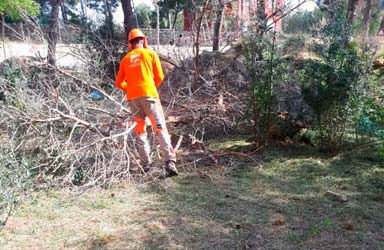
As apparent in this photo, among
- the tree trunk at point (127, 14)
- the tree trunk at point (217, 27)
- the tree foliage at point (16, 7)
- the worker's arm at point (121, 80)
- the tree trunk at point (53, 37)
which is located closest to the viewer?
the worker's arm at point (121, 80)

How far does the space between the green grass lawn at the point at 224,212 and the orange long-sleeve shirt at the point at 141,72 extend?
1.10 meters

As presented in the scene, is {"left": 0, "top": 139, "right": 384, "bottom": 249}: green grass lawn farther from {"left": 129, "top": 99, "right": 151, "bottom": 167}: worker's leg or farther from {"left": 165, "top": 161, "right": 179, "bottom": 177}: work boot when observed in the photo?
{"left": 129, "top": 99, "right": 151, "bottom": 167}: worker's leg

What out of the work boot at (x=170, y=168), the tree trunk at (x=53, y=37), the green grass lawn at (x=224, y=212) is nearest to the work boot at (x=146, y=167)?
the work boot at (x=170, y=168)

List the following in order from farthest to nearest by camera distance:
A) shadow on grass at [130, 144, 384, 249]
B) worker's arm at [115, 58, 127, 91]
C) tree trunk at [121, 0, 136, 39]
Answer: tree trunk at [121, 0, 136, 39], worker's arm at [115, 58, 127, 91], shadow on grass at [130, 144, 384, 249]

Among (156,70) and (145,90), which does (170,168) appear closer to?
(145,90)

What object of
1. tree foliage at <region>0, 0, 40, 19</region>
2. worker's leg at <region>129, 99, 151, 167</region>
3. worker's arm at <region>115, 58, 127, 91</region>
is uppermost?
tree foliage at <region>0, 0, 40, 19</region>

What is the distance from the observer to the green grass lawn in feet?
10.7

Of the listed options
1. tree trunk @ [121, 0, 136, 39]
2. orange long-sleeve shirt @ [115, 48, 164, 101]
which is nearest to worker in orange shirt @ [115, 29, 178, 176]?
orange long-sleeve shirt @ [115, 48, 164, 101]

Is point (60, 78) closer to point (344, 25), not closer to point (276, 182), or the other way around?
point (276, 182)

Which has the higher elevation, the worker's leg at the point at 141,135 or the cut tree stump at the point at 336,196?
the worker's leg at the point at 141,135

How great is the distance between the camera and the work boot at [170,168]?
16.0ft

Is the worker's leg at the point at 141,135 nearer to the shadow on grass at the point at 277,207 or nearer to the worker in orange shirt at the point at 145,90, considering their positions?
the worker in orange shirt at the point at 145,90

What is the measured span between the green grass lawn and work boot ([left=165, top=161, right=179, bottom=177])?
12 cm

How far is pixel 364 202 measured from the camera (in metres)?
3.96
